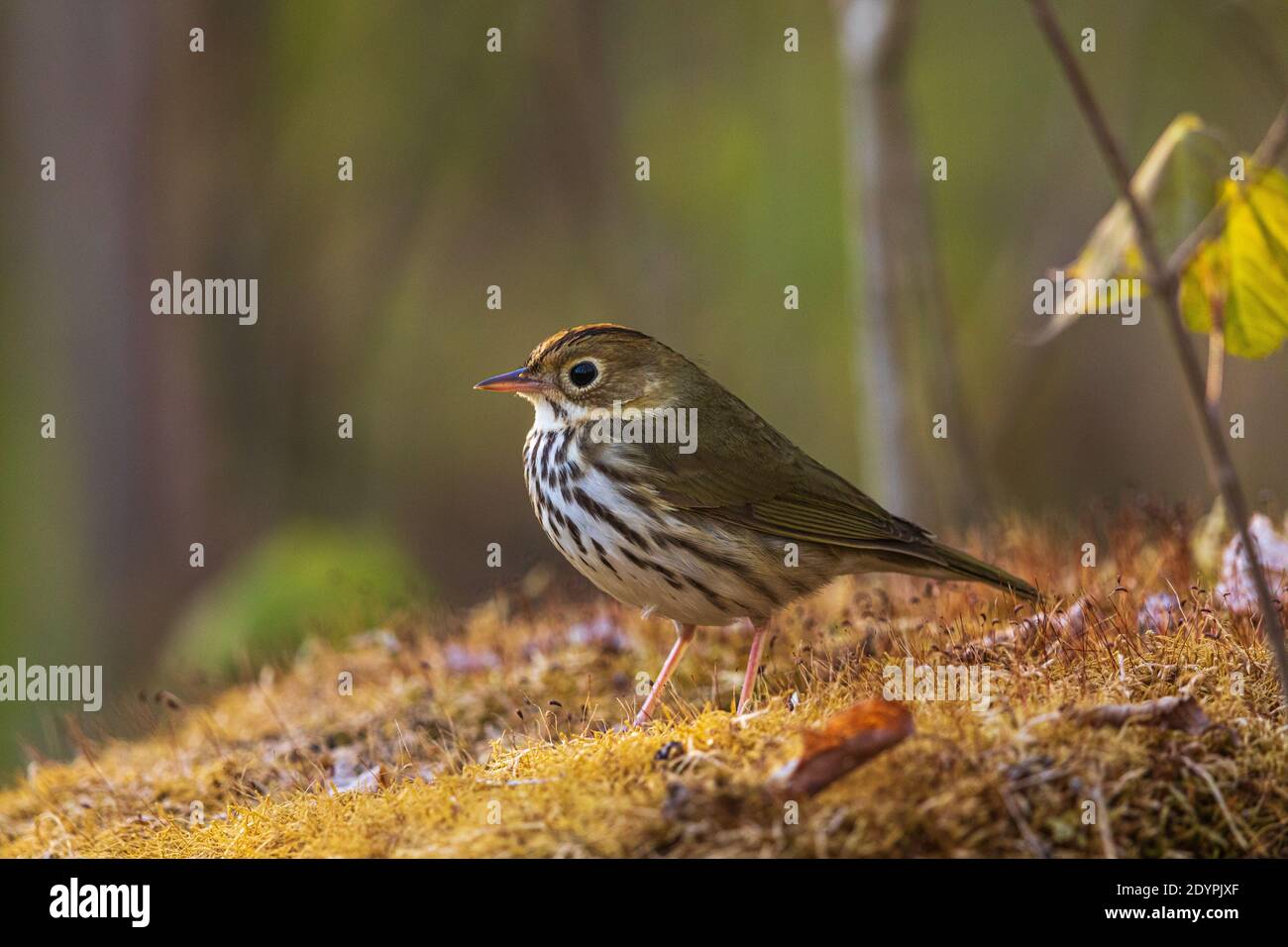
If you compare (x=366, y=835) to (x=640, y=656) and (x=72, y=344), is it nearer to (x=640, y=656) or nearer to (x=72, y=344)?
(x=640, y=656)

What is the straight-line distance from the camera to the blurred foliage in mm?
6918

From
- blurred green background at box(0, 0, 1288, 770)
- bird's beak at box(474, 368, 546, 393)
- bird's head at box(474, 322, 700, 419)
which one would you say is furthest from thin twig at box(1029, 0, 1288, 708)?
blurred green background at box(0, 0, 1288, 770)

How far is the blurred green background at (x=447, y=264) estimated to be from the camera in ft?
35.3

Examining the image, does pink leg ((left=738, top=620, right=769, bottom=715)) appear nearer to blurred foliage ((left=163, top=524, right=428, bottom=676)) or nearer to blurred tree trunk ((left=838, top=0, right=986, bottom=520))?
blurred foliage ((left=163, top=524, right=428, bottom=676))

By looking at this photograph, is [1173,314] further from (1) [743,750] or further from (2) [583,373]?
(2) [583,373]

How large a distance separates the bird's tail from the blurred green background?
70.9 inches

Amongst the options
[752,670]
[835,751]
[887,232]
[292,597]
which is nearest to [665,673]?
[752,670]

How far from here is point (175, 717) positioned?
5.70 metres

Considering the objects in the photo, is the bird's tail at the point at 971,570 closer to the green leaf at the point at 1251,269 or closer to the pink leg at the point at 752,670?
the pink leg at the point at 752,670

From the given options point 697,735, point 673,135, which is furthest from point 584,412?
point 673,135

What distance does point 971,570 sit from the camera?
4.55 metres

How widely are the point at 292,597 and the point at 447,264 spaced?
11894 mm

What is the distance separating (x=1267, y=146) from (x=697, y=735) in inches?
80.6

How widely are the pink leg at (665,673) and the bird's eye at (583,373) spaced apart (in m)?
1.01
